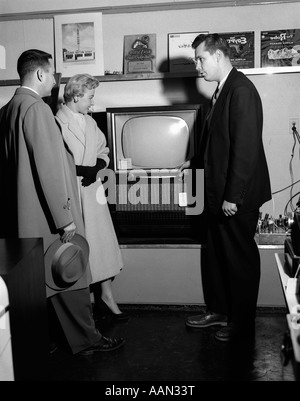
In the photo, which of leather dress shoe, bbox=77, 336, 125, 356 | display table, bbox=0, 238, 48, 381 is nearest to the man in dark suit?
Result: leather dress shoe, bbox=77, 336, 125, 356

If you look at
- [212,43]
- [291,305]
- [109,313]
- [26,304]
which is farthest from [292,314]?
[109,313]

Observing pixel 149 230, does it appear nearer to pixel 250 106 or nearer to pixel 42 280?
pixel 250 106

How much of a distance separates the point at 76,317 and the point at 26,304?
89 centimetres

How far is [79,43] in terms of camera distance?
3.24 m

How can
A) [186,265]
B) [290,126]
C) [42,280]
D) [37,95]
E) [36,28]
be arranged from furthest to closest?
[36,28], [290,126], [186,265], [37,95], [42,280]

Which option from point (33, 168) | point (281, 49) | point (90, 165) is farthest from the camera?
point (281, 49)

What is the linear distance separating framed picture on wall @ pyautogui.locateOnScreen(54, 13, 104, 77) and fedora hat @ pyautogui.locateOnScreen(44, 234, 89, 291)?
1.36m

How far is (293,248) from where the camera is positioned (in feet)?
5.79

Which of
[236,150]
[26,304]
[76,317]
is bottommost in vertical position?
[76,317]

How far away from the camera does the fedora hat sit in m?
2.19

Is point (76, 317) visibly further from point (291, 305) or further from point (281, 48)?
point (281, 48)

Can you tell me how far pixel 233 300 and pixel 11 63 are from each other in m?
2.07

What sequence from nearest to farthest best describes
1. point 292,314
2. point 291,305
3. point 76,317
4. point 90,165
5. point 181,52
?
point 292,314 < point 291,305 < point 76,317 < point 90,165 < point 181,52
